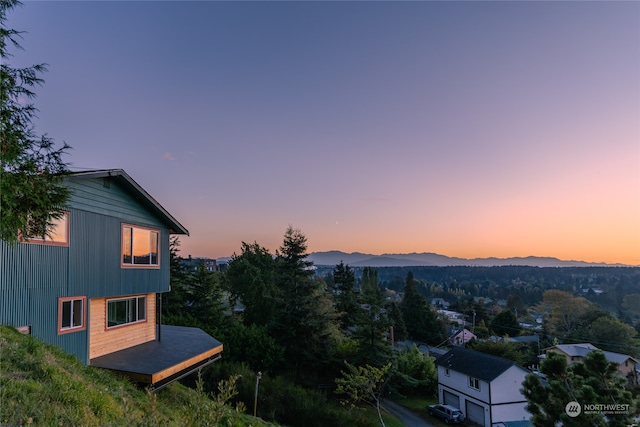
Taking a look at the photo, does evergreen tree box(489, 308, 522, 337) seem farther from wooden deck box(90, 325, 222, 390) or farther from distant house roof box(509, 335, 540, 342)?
wooden deck box(90, 325, 222, 390)

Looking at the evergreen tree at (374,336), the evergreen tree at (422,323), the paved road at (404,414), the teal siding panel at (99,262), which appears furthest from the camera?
the evergreen tree at (422,323)

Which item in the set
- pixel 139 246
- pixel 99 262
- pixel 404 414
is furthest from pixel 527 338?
pixel 99 262

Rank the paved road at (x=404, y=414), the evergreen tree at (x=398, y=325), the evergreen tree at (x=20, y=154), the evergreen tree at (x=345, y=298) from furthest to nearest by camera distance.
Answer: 1. the evergreen tree at (x=398, y=325)
2. the evergreen tree at (x=345, y=298)
3. the paved road at (x=404, y=414)
4. the evergreen tree at (x=20, y=154)

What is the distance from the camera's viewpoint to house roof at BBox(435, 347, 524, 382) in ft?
75.0

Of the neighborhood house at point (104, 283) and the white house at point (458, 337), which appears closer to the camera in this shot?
the neighborhood house at point (104, 283)

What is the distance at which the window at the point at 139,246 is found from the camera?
11.9 metres

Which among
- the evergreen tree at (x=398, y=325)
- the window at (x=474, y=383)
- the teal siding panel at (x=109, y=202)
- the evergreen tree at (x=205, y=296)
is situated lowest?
the evergreen tree at (x=398, y=325)

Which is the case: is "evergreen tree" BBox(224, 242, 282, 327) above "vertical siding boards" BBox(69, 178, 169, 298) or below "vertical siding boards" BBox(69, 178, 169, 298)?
below

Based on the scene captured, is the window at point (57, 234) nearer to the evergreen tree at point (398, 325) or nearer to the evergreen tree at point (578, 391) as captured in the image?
the evergreen tree at point (578, 391)

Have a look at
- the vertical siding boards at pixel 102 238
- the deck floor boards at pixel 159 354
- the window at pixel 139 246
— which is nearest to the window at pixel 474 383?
the deck floor boards at pixel 159 354

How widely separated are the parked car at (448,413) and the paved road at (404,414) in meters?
1.26

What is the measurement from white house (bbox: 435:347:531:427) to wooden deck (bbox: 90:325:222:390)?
18.3 metres

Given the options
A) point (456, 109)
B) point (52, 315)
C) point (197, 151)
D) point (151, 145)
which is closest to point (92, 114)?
point (151, 145)

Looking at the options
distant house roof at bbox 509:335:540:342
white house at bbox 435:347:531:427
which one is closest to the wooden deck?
white house at bbox 435:347:531:427
